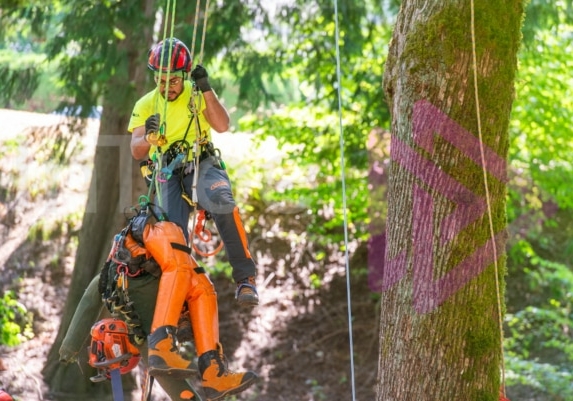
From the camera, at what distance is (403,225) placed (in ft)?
14.1

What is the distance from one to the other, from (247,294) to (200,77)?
3.48 ft

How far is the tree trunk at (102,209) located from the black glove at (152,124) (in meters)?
4.46

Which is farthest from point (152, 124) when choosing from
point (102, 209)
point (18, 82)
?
point (18, 82)

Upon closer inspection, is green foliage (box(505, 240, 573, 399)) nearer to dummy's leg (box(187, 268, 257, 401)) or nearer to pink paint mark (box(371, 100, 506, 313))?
pink paint mark (box(371, 100, 506, 313))

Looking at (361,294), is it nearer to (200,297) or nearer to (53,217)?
(53,217)

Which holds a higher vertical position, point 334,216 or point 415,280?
point 334,216

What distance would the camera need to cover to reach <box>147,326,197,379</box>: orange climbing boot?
402 centimetres

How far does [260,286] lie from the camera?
11.7 meters

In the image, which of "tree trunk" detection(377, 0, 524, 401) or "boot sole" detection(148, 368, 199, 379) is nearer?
"boot sole" detection(148, 368, 199, 379)

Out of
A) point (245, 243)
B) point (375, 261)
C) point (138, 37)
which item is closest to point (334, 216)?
point (375, 261)

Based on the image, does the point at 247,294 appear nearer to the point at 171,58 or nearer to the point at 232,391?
the point at 232,391

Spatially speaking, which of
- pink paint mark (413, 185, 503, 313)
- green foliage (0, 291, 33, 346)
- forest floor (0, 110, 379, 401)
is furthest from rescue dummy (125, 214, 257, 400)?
forest floor (0, 110, 379, 401)

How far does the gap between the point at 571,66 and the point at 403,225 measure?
6.48 metres

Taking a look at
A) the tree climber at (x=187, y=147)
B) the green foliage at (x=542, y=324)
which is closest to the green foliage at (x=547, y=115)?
the green foliage at (x=542, y=324)
